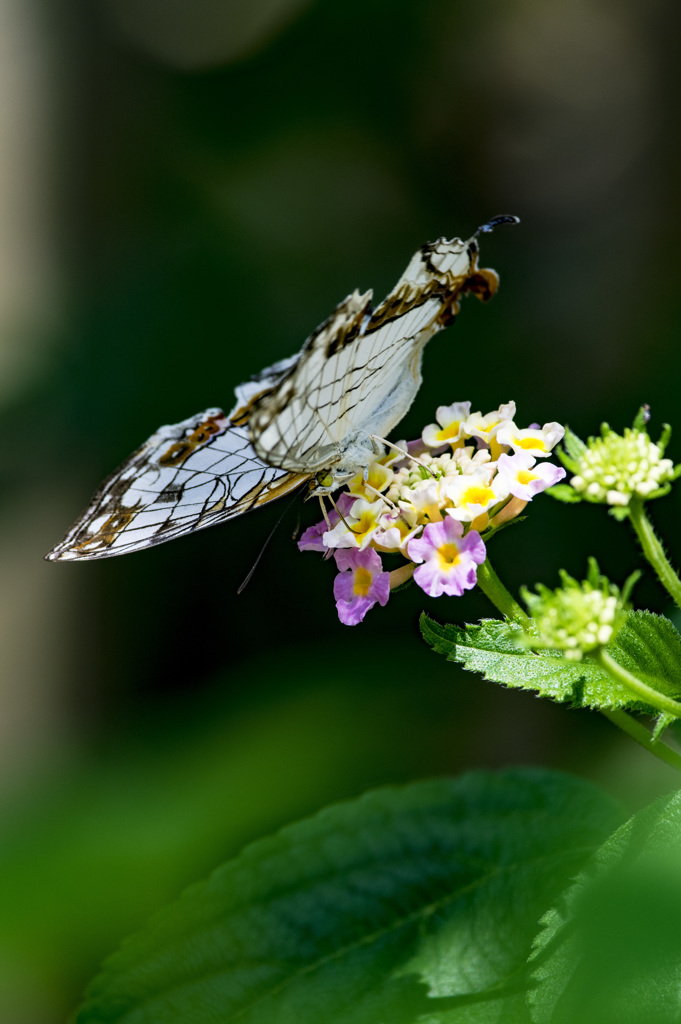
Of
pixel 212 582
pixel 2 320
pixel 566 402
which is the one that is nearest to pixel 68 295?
pixel 2 320

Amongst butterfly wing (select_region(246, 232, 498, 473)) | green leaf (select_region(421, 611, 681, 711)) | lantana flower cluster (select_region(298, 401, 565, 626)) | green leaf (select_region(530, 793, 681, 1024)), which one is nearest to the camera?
green leaf (select_region(530, 793, 681, 1024))

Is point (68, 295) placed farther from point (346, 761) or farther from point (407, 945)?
point (407, 945)

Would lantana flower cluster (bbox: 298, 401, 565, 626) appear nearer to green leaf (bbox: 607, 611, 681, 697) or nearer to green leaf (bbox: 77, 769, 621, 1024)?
green leaf (bbox: 607, 611, 681, 697)

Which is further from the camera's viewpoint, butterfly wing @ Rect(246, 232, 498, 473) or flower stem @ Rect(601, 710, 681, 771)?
butterfly wing @ Rect(246, 232, 498, 473)

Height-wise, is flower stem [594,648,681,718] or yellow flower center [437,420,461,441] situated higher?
yellow flower center [437,420,461,441]

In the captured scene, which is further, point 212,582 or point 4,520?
point 212,582

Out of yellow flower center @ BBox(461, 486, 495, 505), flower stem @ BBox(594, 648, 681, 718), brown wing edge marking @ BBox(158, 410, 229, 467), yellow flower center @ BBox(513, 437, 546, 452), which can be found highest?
brown wing edge marking @ BBox(158, 410, 229, 467)

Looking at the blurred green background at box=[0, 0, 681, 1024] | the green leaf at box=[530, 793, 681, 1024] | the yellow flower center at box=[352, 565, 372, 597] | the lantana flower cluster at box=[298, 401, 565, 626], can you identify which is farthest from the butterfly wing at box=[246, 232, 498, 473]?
the blurred green background at box=[0, 0, 681, 1024]
